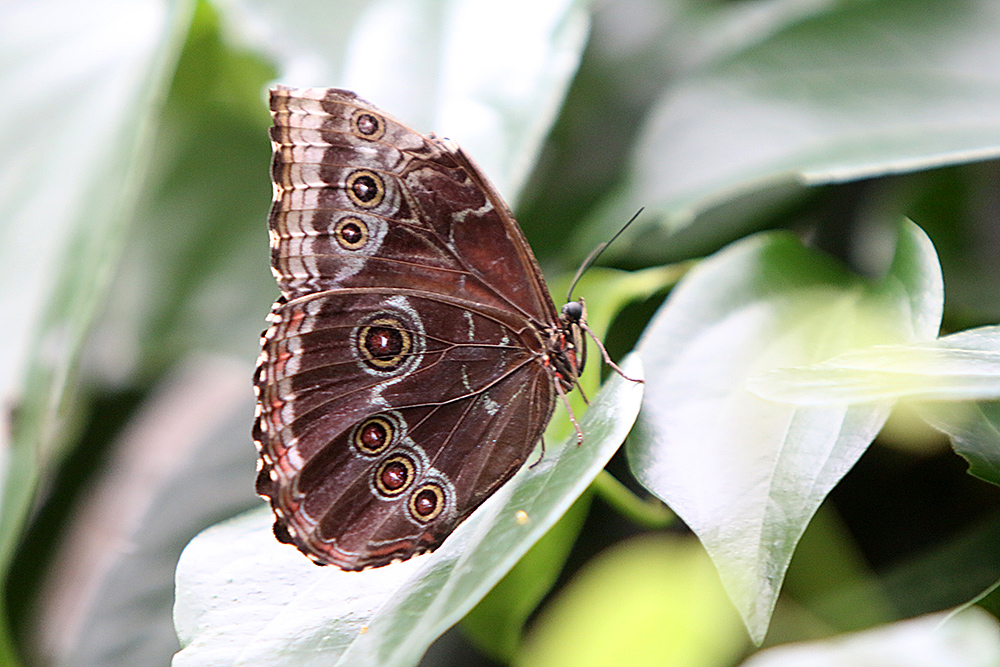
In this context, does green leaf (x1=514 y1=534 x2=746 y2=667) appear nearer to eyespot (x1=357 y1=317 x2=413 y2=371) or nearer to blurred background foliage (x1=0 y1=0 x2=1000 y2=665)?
blurred background foliage (x1=0 y1=0 x2=1000 y2=665)

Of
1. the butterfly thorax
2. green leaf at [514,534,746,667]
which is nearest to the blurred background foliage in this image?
green leaf at [514,534,746,667]

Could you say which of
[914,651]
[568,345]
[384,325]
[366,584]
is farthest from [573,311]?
[914,651]

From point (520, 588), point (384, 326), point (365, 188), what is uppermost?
point (365, 188)

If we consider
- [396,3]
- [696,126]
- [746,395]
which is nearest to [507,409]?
[746,395]

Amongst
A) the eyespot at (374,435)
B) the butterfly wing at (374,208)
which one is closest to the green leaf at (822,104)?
the butterfly wing at (374,208)

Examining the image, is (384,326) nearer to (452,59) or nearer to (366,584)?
(366,584)

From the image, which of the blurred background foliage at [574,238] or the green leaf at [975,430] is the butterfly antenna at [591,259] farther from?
the green leaf at [975,430]

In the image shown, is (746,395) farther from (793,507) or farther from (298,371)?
(298,371)
